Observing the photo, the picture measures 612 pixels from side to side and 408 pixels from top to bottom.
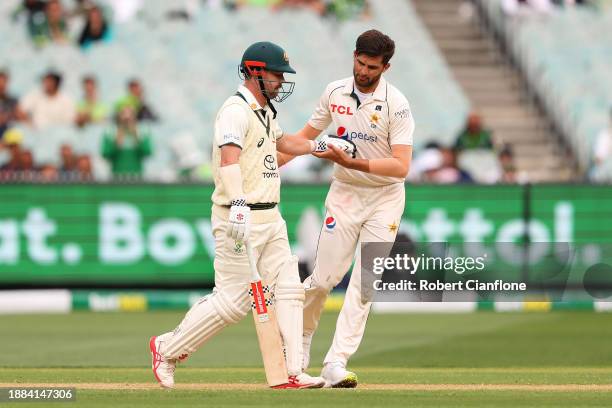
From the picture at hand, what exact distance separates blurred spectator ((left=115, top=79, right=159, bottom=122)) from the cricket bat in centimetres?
829

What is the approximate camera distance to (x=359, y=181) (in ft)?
28.2

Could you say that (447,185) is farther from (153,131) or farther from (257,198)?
(257,198)

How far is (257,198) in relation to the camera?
7891 millimetres

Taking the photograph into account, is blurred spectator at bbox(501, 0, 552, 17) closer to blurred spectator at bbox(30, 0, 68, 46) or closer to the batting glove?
blurred spectator at bbox(30, 0, 68, 46)

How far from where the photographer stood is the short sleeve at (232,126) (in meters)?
7.69

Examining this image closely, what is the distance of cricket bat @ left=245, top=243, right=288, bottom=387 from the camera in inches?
309

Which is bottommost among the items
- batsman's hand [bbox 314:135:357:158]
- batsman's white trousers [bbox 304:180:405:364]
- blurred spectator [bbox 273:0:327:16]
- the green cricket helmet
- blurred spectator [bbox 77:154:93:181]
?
batsman's white trousers [bbox 304:180:405:364]

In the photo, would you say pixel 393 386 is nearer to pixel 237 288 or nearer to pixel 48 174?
pixel 237 288

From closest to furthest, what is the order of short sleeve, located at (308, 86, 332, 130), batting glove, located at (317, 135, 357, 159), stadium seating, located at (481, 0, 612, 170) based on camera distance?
1. batting glove, located at (317, 135, 357, 159)
2. short sleeve, located at (308, 86, 332, 130)
3. stadium seating, located at (481, 0, 612, 170)

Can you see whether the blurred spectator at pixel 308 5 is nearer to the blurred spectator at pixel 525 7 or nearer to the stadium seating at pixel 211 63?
the stadium seating at pixel 211 63

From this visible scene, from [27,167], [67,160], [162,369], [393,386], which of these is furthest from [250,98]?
[67,160]

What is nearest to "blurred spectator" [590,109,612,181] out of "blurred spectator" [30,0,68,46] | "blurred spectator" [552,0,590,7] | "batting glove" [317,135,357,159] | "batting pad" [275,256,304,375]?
"blurred spectator" [552,0,590,7]

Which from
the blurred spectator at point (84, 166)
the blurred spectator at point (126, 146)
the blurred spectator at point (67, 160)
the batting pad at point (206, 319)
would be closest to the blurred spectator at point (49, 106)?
the blurred spectator at point (67, 160)

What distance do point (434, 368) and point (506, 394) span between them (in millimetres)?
2017
